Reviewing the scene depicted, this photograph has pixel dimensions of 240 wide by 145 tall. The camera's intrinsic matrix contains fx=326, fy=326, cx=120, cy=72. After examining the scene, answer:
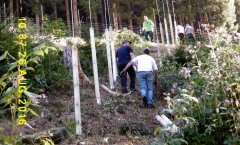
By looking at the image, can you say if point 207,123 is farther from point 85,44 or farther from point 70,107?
point 85,44

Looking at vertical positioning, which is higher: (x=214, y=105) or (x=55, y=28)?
(x=55, y=28)

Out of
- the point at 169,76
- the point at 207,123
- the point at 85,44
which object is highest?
the point at 85,44

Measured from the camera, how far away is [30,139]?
14.1 ft

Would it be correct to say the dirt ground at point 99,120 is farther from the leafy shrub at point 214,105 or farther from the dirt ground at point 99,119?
the leafy shrub at point 214,105

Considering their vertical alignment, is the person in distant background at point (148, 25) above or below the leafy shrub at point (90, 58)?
above

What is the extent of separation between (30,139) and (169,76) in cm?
594

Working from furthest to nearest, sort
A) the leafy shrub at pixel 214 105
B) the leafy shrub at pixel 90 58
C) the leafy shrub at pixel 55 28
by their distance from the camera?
the leafy shrub at pixel 55 28
the leafy shrub at pixel 90 58
the leafy shrub at pixel 214 105

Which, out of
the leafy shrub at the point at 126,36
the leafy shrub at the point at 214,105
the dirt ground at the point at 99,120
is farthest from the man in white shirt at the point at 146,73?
the leafy shrub at the point at 126,36

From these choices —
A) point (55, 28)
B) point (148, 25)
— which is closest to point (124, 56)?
point (55, 28)

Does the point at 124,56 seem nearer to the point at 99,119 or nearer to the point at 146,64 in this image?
the point at 146,64

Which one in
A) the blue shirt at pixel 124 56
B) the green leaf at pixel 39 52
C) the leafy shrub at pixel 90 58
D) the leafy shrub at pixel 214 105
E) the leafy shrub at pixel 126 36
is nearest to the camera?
the green leaf at pixel 39 52

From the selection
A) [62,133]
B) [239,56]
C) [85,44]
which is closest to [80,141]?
[62,133]

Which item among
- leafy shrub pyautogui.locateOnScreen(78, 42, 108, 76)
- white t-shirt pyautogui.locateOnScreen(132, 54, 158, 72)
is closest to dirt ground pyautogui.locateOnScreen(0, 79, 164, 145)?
white t-shirt pyautogui.locateOnScreen(132, 54, 158, 72)

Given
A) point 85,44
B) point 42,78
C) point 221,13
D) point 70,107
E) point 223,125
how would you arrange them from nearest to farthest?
point 223,125
point 70,107
point 42,78
point 85,44
point 221,13
